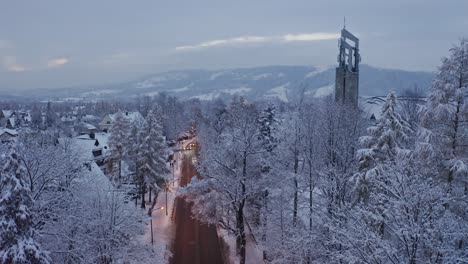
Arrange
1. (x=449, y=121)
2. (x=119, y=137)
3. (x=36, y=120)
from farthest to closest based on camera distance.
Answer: (x=36, y=120) < (x=119, y=137) < (x=449, y=121)

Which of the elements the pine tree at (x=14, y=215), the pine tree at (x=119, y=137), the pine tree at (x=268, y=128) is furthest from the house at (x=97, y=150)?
the pine tree at (x=14, y=215)

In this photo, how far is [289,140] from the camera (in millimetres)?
27203

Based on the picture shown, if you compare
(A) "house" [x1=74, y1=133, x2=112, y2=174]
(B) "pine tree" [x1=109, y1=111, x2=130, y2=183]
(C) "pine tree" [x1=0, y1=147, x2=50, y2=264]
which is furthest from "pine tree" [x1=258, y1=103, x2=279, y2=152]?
(C) "pine tree" [x1=0, y1=147, x2=50, y2=264]

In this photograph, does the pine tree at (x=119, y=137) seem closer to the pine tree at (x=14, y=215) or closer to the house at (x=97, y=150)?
the house at (x=97, y=150)

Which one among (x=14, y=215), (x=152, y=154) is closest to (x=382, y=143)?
(x=14, y=215)

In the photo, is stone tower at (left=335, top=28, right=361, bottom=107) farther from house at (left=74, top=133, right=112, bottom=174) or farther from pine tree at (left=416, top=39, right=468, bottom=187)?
house at (left=74, top=133, right=112, bottom=174)

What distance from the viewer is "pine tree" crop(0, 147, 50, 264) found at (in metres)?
12.9

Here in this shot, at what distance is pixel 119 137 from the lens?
147 ft

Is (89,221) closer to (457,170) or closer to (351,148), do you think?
(351,148)

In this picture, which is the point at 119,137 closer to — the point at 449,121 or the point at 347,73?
the point at 347,73

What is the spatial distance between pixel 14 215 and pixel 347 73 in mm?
26490

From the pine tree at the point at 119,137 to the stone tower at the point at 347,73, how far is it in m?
21.9

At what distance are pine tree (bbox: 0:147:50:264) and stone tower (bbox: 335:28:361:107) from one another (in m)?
23.9

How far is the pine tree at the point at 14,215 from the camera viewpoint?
42.3ft
